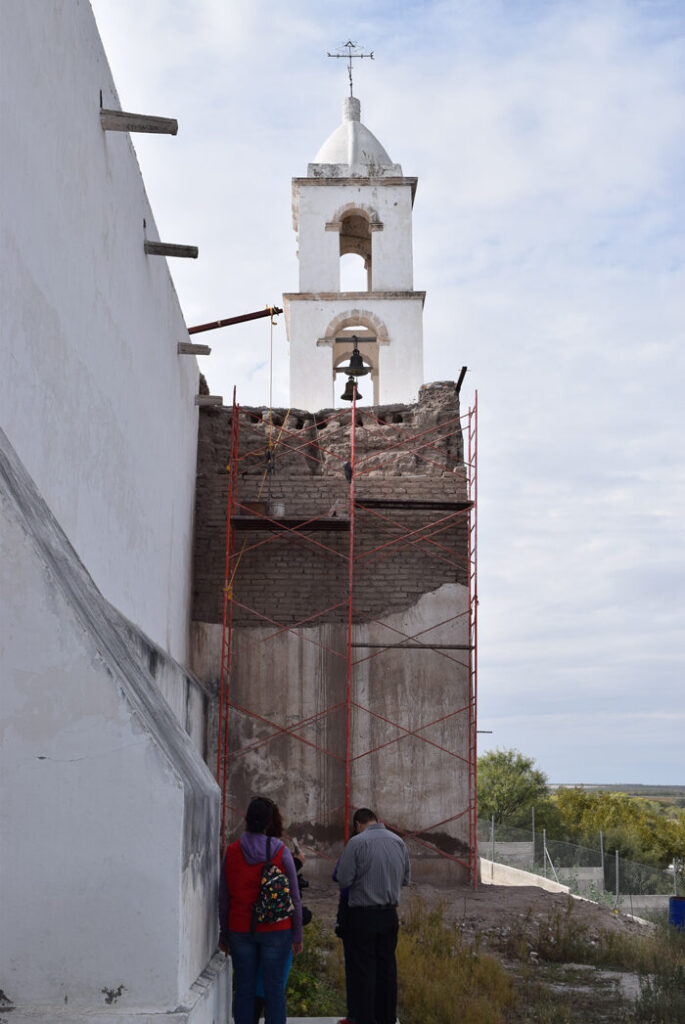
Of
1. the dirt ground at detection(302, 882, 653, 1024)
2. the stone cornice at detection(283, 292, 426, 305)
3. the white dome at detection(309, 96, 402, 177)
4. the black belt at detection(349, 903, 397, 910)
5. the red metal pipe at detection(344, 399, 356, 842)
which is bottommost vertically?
the dirt ground at detection(302, 882, 653, 1024)

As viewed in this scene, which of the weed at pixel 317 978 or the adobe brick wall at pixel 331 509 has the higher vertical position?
the adobe brick wall at pixel 331 509

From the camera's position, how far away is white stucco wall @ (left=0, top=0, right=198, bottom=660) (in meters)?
5.76

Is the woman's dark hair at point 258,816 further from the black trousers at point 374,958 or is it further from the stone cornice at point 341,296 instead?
the stone cornice at point 341,296

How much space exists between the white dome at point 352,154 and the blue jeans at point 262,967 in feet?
49.0

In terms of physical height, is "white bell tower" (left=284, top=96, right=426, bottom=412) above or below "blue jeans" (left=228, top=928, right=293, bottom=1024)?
above

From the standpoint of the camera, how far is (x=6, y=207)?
5.51 meters

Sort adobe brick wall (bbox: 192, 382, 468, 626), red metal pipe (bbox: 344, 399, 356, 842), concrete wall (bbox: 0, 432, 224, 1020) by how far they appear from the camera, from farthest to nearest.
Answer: adobe brick wall (bbox: 192, 382, 468, 626) < red metal pipe (bbox: 344, 399, 356, 842) < concrete wall (bbox: 0, 432, 224, 1020)

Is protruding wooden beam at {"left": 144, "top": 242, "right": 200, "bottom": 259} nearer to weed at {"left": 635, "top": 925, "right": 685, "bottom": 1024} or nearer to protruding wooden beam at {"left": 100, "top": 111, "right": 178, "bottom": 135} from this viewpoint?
protruding wooden beam at {"left": 100, "top": 111, "right": 178, "bottom": 135}

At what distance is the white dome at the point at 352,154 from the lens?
18.3 metres

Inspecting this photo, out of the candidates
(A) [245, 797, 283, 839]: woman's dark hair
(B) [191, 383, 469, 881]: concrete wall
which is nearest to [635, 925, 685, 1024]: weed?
(B) [191, 383, 469, 881]: concrete wall

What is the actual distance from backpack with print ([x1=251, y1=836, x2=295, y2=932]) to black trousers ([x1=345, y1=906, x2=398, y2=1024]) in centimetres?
123

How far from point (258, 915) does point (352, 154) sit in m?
15.7

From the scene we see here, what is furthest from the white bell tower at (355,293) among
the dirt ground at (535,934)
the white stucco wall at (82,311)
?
the dirt ground at (535,934)

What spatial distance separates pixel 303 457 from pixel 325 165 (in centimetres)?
642
